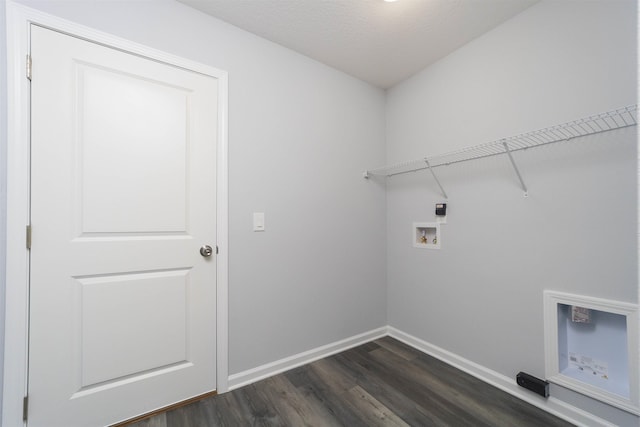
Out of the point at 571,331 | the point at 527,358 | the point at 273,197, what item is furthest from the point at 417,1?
the point at 527,358

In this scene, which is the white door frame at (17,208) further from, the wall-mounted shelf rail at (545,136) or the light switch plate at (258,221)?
the wall-mounted shelf rail at (545,136)

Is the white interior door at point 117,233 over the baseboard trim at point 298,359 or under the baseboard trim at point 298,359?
over

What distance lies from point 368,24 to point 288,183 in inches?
47.4

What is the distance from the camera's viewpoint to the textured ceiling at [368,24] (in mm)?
1613

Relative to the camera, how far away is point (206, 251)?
1.65 meters

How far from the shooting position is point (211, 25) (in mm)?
1709

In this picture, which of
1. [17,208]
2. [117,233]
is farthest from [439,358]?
[17,208]

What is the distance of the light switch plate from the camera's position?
1.85 meters

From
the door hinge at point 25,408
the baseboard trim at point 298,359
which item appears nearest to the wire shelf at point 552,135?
the baseboard trim at point 298,359

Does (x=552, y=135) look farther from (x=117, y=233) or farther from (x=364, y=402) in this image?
(x=117, y=233)

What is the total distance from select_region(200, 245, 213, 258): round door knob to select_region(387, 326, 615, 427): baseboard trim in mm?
1826

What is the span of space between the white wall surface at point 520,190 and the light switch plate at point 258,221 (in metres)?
1.29

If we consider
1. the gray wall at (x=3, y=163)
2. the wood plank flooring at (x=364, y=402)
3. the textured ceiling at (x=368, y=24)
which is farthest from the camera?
the textured ceiling at (x=368, y=24)

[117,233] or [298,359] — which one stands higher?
[117,233]
